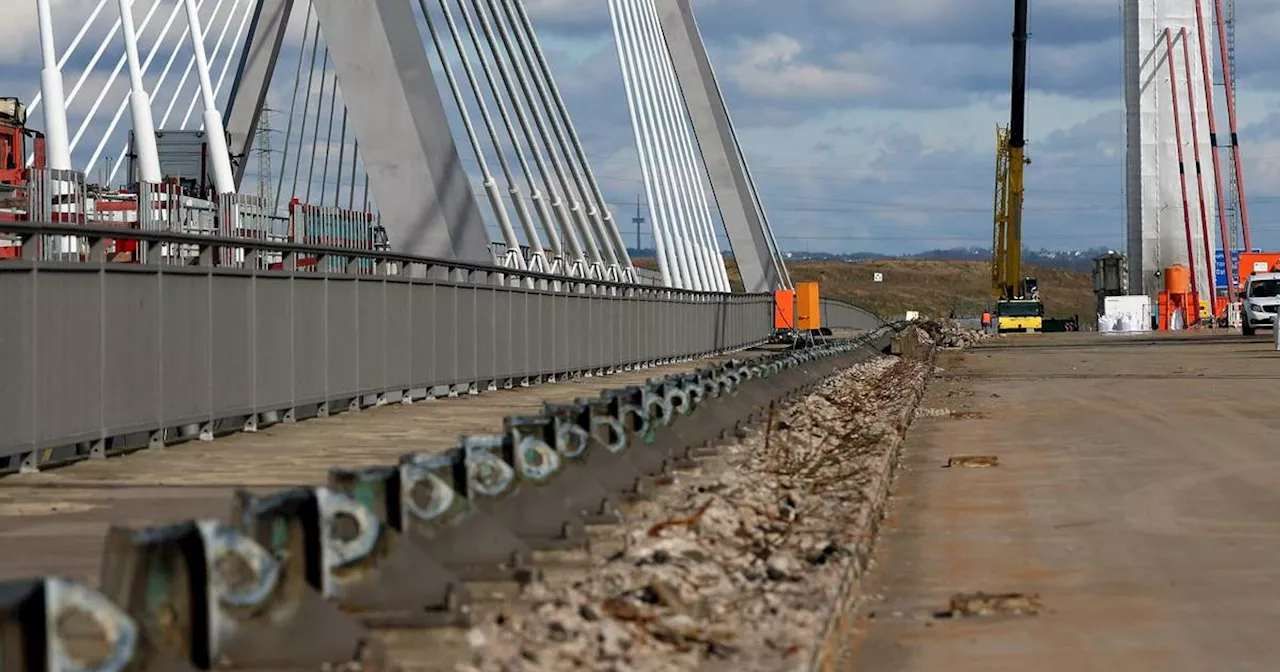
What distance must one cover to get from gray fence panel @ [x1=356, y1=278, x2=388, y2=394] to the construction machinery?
7128cm

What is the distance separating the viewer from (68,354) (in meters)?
12.8

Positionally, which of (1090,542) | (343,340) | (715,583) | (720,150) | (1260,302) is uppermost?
(720,150)

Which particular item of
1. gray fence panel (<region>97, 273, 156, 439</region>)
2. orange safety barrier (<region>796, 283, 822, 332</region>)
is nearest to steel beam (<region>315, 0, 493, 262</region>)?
gray fence panel (<region>97, 273, 156, 439</region>)

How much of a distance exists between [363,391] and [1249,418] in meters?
9.28

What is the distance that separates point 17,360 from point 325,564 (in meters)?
6.54

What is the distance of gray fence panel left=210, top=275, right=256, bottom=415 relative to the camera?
50.5ft

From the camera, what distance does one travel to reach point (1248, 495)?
45.0 ft

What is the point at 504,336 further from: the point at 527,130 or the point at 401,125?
the point at 527,130

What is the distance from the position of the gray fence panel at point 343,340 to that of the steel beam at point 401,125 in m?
5.88

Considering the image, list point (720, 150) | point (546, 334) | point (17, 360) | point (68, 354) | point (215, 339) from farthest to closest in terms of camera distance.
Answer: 1. point (720, 150)
2. point (546, 334)
3. point (215, 339)
4. point (68, 354)
5. point (17, 360)

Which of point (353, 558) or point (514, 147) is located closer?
point (353, 558)

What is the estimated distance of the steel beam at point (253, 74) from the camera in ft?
153

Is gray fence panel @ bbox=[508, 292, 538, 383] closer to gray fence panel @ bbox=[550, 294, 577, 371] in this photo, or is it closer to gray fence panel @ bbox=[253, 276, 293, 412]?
gray fence panel @ bbox=[550, 294, 577, 371]

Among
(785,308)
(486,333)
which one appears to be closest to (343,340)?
(486,333)
